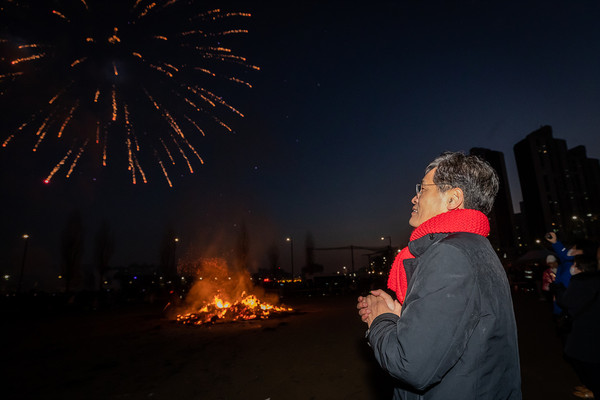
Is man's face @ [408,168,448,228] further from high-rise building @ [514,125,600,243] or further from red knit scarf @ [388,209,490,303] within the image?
high-rise building @ [514,125,600,243]

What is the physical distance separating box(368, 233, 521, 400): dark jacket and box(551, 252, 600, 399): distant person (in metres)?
2.97

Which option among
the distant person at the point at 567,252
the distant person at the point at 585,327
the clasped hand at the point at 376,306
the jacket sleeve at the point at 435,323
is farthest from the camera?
the distant person at the point at 567,252

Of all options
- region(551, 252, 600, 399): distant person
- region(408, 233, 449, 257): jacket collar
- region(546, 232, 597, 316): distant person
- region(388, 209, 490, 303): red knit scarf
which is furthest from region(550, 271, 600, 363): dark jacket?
region(408, 233, 449, 257): jacket collar

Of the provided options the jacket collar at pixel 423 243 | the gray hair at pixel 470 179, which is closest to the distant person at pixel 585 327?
the gray hair at pixel 470 179

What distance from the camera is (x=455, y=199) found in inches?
73.7

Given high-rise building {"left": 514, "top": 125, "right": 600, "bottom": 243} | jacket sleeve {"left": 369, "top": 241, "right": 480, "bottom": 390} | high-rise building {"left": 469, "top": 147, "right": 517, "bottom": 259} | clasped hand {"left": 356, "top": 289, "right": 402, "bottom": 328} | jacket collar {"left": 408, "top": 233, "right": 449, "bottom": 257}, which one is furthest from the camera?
high-rise building {"left": 469, "top": 147, "right": 517, "bottom": 259}

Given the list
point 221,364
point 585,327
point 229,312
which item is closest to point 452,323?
point 585,327

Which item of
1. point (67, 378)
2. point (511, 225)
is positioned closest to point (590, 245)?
point (67, 378)

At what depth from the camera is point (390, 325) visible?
165cm

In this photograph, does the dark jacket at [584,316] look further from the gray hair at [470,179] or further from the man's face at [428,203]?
the man's face at [428,203]

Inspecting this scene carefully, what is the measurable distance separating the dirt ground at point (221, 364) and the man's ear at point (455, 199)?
4.86 metres

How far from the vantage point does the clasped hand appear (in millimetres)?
Answer: 1851

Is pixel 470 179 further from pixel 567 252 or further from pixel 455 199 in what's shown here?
pixel 567 252

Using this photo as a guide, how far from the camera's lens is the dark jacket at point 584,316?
3.43 metres
